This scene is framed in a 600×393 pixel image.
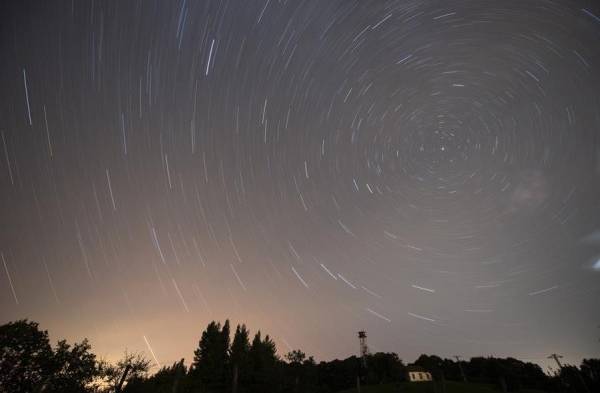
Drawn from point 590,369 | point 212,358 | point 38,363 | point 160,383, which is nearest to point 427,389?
point 212,358

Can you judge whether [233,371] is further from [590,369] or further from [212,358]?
[590,369]

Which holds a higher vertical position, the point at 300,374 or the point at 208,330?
the point at 208,330

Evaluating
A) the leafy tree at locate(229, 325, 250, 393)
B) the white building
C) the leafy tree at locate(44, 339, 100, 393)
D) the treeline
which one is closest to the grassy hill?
the treeline

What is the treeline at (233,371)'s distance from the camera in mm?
41938

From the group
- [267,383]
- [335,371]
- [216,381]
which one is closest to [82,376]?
[216,381]

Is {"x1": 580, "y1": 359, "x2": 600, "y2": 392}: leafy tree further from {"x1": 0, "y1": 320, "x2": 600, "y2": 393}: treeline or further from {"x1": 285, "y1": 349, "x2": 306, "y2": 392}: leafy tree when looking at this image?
{"x1": 285, "y1": 349, "x2": 306, "y2": 392}: leafy tree

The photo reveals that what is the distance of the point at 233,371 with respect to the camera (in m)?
60.9

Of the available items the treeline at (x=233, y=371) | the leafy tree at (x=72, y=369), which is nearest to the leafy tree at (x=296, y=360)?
the treeline at (x=233, y=371)

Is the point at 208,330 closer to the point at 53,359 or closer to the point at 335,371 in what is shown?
the point at 53,359

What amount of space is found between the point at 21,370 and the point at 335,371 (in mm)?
70255

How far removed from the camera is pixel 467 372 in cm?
8756

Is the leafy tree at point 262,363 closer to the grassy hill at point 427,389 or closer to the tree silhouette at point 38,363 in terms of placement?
the grassy hill at point 427,389

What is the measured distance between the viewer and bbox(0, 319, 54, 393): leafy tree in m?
40.1

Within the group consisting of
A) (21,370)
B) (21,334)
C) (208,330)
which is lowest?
(21,370)
